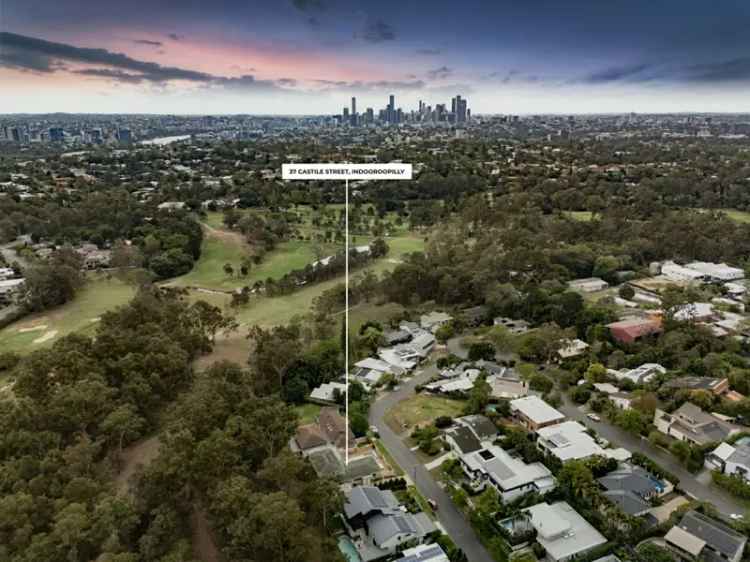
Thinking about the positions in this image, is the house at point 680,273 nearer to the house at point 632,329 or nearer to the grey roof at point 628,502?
the house at point 632,329

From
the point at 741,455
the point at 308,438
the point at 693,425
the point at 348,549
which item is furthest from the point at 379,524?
the point at 693,425

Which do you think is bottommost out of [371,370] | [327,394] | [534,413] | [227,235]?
[327,394]

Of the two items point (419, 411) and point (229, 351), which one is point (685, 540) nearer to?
point (419, 411)

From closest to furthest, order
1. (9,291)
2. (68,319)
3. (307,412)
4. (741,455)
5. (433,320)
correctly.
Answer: (741,455) → (307,412) → (433,320) → (68,319) → (9,291)

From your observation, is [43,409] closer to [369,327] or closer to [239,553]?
[239,553]

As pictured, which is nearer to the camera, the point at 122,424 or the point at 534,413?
the point at 122,424

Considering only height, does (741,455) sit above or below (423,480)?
above

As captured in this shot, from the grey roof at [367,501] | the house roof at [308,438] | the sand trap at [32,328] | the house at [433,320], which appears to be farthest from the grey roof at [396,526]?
the sand trap at [32,328]

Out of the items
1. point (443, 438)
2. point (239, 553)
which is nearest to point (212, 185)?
point (443, 438)
